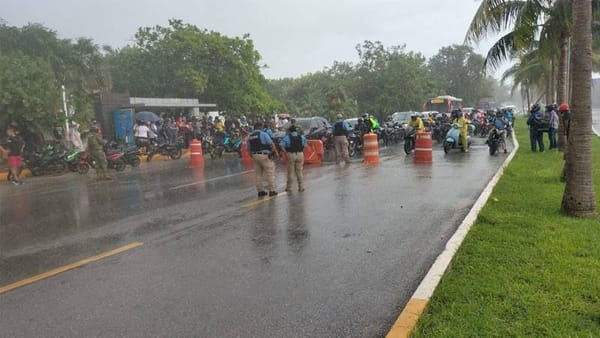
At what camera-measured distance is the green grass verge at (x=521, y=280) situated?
4.07 meters

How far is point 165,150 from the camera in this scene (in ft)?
74.6

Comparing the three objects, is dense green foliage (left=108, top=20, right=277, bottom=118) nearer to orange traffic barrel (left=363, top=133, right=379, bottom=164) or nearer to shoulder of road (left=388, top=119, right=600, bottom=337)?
orange traffic barrel (left=363, top=133, right=379, bottom=164)

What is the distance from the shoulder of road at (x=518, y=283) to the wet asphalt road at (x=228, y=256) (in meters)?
0.39

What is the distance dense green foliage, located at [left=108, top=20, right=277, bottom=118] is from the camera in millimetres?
35875

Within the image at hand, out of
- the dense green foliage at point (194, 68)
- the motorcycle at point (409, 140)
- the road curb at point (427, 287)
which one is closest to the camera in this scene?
the road curb at point (427, 287)

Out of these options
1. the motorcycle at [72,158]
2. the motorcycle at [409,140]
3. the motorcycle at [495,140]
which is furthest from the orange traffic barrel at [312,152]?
the motorcycle at [72,158]

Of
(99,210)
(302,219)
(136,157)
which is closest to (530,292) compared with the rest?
(302,219)

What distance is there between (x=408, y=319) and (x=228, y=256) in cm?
274

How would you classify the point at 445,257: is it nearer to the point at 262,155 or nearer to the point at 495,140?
the point at 262,155

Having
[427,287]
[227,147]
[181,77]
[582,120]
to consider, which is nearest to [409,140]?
[227,147]

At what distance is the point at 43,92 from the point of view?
1939 centimetres

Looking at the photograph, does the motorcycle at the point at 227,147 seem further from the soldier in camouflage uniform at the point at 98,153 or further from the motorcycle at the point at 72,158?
the soldier in camouflage uniform at the point at 98,153

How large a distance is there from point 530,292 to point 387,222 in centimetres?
352

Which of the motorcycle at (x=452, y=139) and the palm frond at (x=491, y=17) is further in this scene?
the motorcycle at (x=452, y=139)
